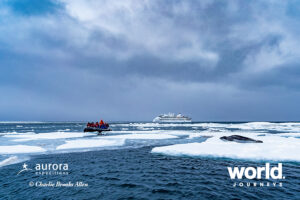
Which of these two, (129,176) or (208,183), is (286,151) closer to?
(208,183)

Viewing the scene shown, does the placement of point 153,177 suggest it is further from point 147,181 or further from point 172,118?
point 172,118

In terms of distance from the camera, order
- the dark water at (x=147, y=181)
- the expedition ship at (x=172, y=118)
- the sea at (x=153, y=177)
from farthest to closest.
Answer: the expedition ship at (x=172, y=118) → the sea at (x=153, y=177) → the dark water at (x=147, y=181)

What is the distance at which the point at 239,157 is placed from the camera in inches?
442

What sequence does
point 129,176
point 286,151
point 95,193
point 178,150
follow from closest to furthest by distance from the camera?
point 95,193 → point 129,176 → point 286,151 → point 178,150

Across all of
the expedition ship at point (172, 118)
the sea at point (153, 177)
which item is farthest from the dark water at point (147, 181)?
the expedition ship at point (172, 118)

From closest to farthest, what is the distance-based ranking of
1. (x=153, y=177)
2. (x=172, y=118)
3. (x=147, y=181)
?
(x=147, y=181) < (x=153, y=177) < (x=172, y=118)

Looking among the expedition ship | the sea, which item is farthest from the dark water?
the expedition ship

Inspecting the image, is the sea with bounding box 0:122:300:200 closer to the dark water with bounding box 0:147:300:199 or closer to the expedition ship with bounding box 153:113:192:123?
the dark water with bounding box 0:147:300:199

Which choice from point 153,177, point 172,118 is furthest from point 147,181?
point 172,118

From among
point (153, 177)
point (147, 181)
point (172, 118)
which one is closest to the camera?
point (147, 181)

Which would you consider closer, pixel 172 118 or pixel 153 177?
pixel 153 177

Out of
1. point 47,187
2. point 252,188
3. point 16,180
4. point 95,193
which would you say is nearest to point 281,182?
point 252,188

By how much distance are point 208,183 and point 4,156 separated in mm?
13413

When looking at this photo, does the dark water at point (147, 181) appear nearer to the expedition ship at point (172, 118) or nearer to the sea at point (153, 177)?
the sea at point (153, 177)
